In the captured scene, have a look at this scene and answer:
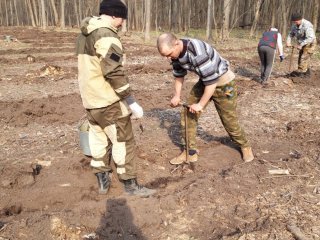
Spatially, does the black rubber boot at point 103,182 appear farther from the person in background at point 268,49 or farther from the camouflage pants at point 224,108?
the person in background at point 268,49

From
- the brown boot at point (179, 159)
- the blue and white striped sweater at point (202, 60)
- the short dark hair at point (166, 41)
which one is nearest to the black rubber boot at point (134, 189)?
the brown boot at point (179, 159)

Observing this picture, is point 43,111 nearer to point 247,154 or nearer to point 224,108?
point 224,108

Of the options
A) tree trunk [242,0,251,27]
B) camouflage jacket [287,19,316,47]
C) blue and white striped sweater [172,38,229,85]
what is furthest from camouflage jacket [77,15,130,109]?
tree trunk [242,0,251,27]

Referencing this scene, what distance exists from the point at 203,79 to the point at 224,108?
634 millimetres

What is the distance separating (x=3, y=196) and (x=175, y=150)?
2465 millimetres

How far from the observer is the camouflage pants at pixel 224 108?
437cm

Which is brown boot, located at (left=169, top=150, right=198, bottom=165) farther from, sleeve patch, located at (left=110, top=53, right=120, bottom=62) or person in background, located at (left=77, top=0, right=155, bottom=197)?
sleeve patch, located at (left=110, top=53, right=120, bottom=62)

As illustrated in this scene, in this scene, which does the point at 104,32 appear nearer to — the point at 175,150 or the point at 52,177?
the point at 52,177

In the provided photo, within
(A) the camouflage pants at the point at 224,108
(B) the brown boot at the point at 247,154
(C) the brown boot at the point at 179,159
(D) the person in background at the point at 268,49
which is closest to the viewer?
(A) the camouflage pants at the point at 224,108

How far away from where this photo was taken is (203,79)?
4.02m

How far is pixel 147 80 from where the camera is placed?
33.2 ft

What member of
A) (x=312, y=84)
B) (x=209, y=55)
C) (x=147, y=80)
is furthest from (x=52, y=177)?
(x=312, y=84)

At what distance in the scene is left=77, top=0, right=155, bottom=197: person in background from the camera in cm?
340

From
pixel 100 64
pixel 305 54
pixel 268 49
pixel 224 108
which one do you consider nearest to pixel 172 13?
pixel 305 54
